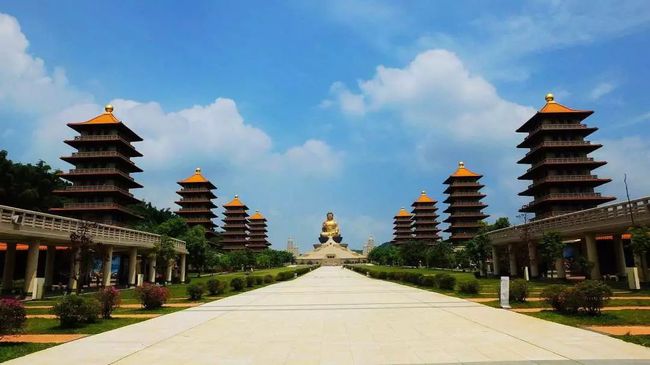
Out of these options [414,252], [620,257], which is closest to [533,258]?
[620,257]

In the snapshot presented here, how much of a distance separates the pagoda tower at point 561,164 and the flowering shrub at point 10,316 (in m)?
65.5

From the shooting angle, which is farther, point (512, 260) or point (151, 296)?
point (512, 260)

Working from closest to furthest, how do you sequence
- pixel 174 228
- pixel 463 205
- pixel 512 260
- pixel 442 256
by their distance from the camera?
pixel 512 260
pixel 174 228
pixel 442 256
pixel 463 205

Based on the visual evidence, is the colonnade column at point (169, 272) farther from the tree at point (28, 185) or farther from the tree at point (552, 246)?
the tree at point (552, 246)

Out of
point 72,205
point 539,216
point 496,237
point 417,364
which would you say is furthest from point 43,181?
point 417,364

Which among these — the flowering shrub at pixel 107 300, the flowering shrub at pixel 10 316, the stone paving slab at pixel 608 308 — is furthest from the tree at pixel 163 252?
the stone paving slab at pixel 608 308

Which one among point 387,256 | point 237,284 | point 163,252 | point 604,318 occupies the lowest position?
point 604,318

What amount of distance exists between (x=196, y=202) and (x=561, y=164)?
74448 mm

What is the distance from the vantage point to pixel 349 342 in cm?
1319

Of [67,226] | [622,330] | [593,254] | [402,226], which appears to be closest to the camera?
[622,330]

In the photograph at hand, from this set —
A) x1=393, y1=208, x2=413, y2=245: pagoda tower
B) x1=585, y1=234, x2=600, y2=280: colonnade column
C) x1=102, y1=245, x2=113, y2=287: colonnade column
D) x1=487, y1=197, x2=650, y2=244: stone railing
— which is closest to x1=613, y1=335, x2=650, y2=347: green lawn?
x1=487, y1=197, x2=650, y2=244: stone railing

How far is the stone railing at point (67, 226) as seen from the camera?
28.2m

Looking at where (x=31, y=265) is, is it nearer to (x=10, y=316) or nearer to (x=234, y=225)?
(x=10, y=316)

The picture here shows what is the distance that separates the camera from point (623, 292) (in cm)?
2878
